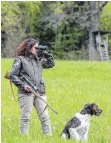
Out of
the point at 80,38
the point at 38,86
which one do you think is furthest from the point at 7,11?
the point at 38,86

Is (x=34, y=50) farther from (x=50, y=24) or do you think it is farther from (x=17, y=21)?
(x=17, y=21)

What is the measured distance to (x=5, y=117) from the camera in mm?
13617

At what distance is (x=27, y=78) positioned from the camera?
10.3m

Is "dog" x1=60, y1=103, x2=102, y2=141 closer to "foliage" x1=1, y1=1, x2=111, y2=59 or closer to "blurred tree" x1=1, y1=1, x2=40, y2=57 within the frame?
"blurred tree" x1=1, y1=1, x2=40, y2=57

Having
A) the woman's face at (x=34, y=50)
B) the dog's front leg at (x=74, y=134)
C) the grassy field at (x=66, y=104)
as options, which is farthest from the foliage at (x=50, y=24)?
the dog's front leg at (x=74, y=134)

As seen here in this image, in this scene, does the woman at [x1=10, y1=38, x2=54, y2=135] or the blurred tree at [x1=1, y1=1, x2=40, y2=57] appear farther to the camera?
the blurred tree at [x1=1, y1=1, x2=40, y2=57]

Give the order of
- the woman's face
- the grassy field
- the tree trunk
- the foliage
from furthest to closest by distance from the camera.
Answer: the tree trunk < the foliage < the grassy field < the woman's face

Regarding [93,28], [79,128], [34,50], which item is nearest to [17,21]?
[93,28]

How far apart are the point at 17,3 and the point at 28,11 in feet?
5.69

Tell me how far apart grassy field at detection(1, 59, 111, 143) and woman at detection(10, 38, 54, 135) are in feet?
1.47

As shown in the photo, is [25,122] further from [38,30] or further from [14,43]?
[38,30]

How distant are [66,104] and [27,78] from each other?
5.86 metres

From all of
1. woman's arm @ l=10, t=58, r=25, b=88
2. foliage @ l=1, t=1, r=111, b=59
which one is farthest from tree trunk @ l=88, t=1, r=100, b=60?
woman's arm @ l=10, t=58, r=25, b=88

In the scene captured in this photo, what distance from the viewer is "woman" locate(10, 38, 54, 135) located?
Answer: 401 inches
